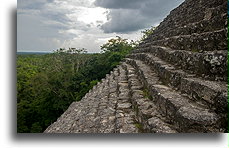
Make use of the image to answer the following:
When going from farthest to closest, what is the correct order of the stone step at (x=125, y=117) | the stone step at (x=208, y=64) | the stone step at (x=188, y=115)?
the stone step at (x=125, y=117)
the stone step at (x=208, y=64)
the stone step at (x=188, y=115)

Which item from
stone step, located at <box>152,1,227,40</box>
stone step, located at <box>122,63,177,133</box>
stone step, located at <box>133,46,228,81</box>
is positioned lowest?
stone step, located at <box>122,63,177,133</box>

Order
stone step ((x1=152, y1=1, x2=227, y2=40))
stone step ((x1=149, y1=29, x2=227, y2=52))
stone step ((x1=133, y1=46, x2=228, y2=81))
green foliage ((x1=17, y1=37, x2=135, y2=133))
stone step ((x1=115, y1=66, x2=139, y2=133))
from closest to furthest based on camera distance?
stone step ((x1=133, y1=46, x2=228, y2=81)) → stone step ((x1=149, y1=29, x2=227, y2=52)) → stone step ((x1=115, y1=66, x2=139, y2=133)) → stone step ((x1=152, y1=1, x2=227, y2=40)) → green foliage ((x1=17, y1=37, x2=135, y2=133))

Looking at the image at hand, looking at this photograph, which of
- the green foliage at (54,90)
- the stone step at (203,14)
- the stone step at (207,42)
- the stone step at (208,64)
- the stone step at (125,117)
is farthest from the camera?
the green foliage at (54,90)

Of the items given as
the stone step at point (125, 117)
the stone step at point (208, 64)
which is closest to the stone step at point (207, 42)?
the stone step at point (208, 64)

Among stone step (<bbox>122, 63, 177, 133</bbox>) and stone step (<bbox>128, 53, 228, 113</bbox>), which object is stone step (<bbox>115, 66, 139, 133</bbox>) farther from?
stone step (<bbox>128, 53, 228, 113</bbox>)

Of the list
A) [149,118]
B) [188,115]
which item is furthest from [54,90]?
[188,115]

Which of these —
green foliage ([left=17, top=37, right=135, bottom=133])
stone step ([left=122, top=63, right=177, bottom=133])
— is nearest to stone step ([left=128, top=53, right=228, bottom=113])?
stone step ([left=122, top=63, right=177, bottom=133])

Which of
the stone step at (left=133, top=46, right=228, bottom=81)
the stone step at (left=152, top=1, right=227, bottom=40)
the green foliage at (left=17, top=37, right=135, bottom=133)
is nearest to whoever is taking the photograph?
the stone step at (left=133, top=46, right=228, bottom=81)

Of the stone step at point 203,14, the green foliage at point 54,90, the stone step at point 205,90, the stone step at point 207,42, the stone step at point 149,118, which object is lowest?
the green foliage at point 54,90

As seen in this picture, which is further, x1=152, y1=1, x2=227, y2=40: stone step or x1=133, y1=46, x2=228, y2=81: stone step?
Result: x1=152, y1=1, x2=227, y2=40: stone step

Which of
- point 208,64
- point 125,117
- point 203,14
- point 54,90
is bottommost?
point 54,90

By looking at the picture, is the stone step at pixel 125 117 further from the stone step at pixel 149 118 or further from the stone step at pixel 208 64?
the stone step at pixel 208 64

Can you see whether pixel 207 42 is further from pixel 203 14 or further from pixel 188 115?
pixel 203 14

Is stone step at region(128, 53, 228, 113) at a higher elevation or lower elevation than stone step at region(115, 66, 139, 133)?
higher
